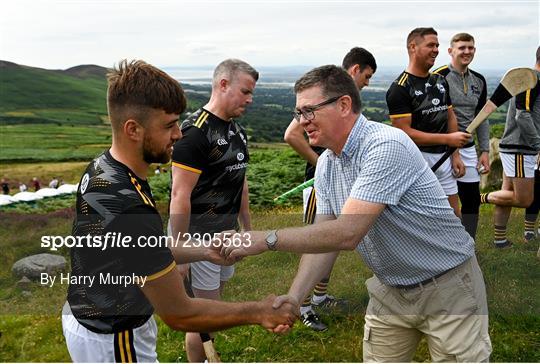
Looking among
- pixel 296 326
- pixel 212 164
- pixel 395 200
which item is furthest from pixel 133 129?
pixel 296 326

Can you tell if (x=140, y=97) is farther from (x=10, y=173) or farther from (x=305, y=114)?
(x=10, y=173)

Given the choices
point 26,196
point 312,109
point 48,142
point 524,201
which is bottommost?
point 26,196

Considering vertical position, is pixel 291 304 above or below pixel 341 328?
above

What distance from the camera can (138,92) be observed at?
2.42 metres

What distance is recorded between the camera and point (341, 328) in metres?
5.06

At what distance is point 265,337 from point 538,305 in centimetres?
265

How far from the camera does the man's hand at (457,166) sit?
5.91 m

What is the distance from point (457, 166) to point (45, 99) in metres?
9.55

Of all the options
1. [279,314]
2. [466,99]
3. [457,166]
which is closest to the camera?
[279,314]

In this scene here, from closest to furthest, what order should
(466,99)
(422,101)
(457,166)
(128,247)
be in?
(128,247)
(422,101)
(457,166)
(466,99)

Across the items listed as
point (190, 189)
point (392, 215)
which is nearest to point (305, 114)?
point (392, 215)

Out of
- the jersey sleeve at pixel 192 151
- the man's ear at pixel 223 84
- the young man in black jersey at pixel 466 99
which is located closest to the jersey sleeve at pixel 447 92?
the young man in black jersey at pixel 466 99

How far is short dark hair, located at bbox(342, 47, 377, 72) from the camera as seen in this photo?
5.29m

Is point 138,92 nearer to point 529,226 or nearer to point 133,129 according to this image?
point 133,129
